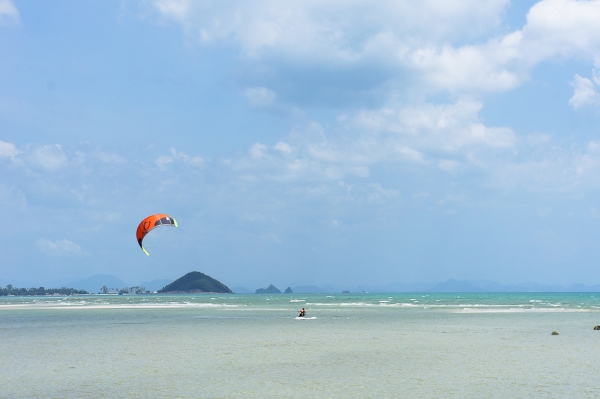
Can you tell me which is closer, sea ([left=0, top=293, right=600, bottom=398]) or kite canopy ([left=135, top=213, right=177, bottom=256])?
sea ([left=0, top=293, right=600, bottom=398])

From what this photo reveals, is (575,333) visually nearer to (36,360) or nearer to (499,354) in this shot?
(499,354)

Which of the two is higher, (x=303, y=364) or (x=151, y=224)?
(x=151, y=224)

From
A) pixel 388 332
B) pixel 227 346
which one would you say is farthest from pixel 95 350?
pixel 388 332

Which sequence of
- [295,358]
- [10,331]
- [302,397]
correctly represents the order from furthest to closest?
[10,331] → [295,358] → [302,397]

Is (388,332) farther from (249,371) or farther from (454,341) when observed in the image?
(249,371)

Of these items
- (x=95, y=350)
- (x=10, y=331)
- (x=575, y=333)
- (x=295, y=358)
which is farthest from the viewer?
(x=10, y=331)

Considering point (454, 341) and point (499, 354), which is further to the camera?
point (454, 341)

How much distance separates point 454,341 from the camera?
32.1 meters

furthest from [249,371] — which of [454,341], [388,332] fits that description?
[388,332]

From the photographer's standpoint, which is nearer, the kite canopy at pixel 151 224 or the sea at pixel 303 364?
the sea at pixel 303 364

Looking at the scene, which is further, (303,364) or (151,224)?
(151,224)

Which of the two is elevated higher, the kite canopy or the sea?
the kite canopy

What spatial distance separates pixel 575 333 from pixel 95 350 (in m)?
29.1

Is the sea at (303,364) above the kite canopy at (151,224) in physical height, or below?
below
